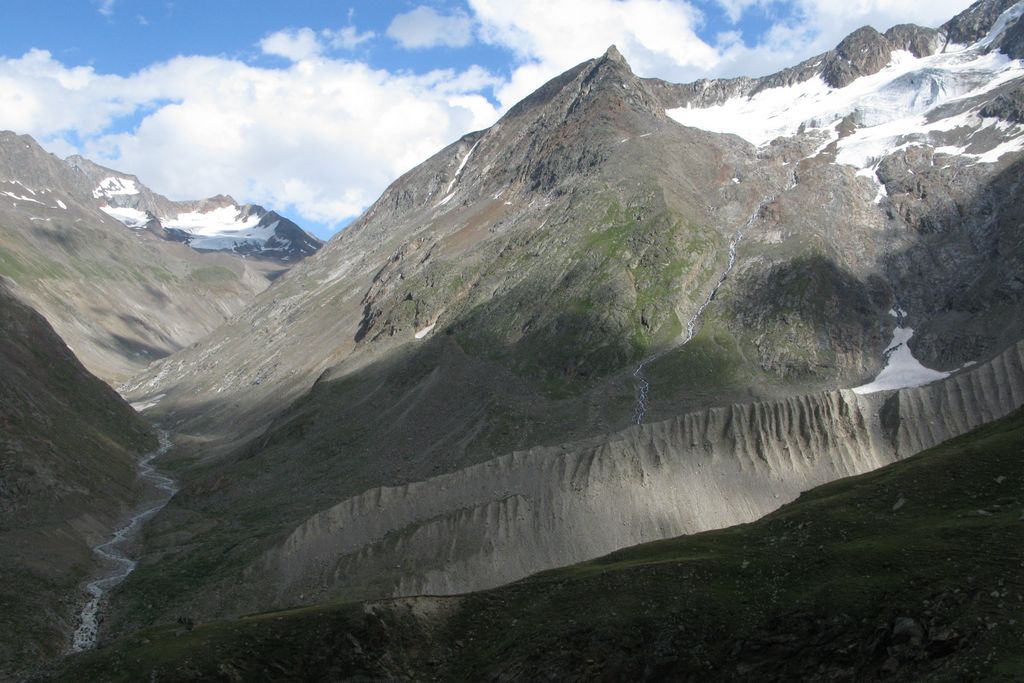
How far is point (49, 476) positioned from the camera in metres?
102

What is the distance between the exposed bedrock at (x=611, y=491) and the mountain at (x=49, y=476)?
61.7 feet

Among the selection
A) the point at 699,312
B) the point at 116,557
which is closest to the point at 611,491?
the point at 116,557

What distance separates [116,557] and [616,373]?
231 feet

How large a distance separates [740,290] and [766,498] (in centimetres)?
6571

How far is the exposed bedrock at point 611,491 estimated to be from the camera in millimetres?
80875

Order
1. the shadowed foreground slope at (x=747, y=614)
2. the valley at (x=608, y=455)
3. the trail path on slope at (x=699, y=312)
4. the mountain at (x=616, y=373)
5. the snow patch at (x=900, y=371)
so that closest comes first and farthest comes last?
the shadowed foreground slope at (x=747, y=614), the valley at (x=608, y=455), the mountain at (x=616, y=373), the trail path on slope at (x=699, y=312), the snow patch at (x=900, y=371)

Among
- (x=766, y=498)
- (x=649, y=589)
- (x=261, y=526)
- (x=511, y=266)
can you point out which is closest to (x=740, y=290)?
(x=511, y=266)

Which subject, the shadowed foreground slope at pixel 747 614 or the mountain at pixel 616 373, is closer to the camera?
the shadowed foreground slope at pixel 747 614

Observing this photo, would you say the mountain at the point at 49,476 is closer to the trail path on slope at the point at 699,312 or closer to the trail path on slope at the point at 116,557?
the trail path on slope at the point at 116,557

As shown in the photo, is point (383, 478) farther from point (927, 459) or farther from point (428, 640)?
point (927, 459)

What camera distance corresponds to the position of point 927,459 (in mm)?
56000

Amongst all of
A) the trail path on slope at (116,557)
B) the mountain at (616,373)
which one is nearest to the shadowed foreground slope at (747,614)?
the trail path on slope at (116,557)

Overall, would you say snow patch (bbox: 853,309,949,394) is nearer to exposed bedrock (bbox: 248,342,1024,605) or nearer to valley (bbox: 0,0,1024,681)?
valley (bbox: 0,0,1024,681)

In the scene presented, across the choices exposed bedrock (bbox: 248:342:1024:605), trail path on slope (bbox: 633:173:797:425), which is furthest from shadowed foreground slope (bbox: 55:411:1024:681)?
trail path on slope (bbox: 633:173:797:425)
